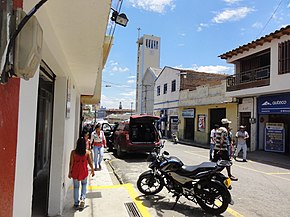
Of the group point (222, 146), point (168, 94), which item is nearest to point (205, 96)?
point (168, 94)

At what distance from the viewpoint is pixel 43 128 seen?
8.32m

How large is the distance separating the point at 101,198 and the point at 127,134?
650 centimetres

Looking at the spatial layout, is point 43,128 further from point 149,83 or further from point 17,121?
point 149,83

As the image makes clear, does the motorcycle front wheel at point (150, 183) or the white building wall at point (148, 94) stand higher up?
the white building wall at point (148, 94)

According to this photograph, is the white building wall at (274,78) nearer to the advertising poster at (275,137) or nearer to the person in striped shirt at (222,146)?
the advertising poster at (275,137)

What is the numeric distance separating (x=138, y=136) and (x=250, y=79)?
28.6 ft

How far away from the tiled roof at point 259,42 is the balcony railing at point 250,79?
4.87 feet

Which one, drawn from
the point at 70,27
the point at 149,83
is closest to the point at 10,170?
the point at 70,27

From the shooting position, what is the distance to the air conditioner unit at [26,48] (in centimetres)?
161

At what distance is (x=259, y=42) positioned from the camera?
15.0m

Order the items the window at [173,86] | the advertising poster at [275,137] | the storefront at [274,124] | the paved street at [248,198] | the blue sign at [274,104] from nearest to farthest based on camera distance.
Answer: the paved street at [248,198]
the blue sign at [274,104]
the storefront at [274,124]
the advertising poster at [275,137]
the window at [173,86]

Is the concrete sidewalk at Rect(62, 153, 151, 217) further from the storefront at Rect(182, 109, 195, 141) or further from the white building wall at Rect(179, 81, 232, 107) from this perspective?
the storefront at Rect(182, 109, 195, 141)

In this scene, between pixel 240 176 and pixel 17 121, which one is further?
pixel 240 176

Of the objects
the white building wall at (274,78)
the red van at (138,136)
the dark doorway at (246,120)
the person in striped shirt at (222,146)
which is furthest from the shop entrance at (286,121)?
the person in striped shirt at (222,146)
